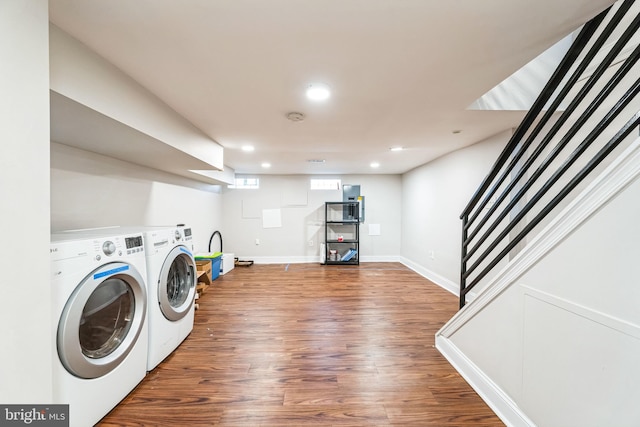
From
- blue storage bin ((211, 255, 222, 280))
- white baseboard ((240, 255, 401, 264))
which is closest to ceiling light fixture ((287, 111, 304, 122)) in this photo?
blue storage bin ((211, 255, 222, 280))

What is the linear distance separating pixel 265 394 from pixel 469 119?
2.68 metres

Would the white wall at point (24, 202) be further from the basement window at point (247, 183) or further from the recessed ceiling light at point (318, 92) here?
the basement window at point (247, 183)

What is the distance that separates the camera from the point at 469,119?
2088 mm

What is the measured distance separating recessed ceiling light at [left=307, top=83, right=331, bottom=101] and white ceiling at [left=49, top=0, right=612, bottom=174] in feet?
0.17

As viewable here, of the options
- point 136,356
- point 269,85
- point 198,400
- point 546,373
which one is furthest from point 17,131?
point 546,373

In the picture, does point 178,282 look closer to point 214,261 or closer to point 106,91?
point 106,91

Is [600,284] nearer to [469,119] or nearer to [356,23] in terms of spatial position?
[356,23]

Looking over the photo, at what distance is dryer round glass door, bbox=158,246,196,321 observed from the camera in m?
1.80

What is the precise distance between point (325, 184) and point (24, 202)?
4725 millimetres

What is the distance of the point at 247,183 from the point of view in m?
5.26

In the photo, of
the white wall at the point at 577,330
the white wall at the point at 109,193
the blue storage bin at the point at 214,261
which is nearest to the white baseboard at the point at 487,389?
the white wall at the point at 577,330

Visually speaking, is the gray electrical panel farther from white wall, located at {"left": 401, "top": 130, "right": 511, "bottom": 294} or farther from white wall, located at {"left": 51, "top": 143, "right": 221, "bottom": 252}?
white wall, located at {"left": 51, "top": 143, "right": 221, "bottom": 252}

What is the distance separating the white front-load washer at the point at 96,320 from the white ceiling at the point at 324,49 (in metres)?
1.03
